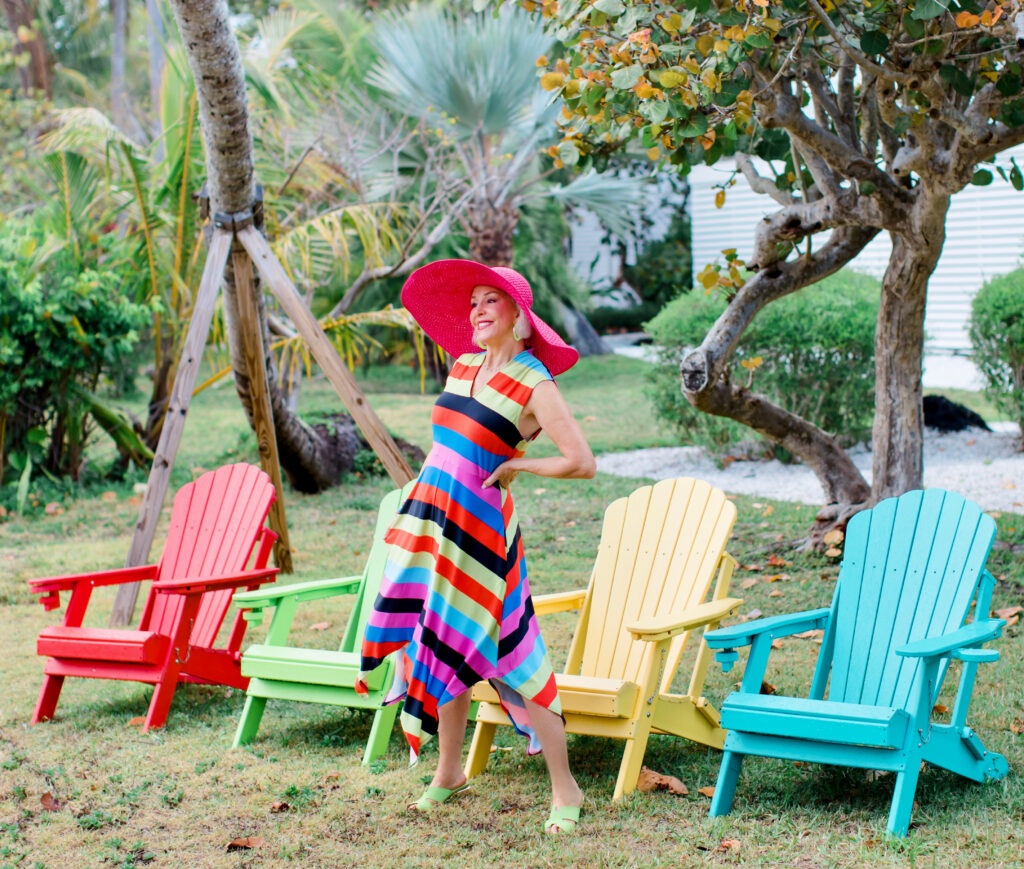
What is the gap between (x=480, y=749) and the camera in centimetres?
378

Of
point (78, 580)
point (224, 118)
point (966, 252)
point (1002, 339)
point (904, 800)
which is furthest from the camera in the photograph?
point (966, 252)

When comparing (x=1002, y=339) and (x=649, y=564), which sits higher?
(x=1002, y=339)

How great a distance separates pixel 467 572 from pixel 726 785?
1.03m

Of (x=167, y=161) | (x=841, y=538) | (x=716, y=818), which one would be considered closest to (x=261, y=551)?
(x=716, y=818)

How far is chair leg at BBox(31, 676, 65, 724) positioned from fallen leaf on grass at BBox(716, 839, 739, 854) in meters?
2.93

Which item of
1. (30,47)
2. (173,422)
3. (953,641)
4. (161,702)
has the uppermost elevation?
(30,47)

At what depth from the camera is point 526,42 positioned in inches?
423

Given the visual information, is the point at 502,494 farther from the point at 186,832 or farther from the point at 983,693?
the point at 983,693

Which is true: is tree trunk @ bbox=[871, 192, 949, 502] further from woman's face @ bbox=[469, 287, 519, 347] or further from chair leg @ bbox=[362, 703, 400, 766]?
chair leg @ bbox=[362, 703, 400, 766]

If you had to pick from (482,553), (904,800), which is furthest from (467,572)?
(904,800)

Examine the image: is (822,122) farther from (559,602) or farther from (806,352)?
(806,352)

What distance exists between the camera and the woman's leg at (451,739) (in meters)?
3.50

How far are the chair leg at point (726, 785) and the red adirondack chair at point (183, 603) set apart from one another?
224 centimetres

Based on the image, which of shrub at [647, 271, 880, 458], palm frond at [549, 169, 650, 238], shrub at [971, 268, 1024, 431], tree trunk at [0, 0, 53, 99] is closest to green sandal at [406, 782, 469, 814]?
shrub at [647, 271, 880, 458]
